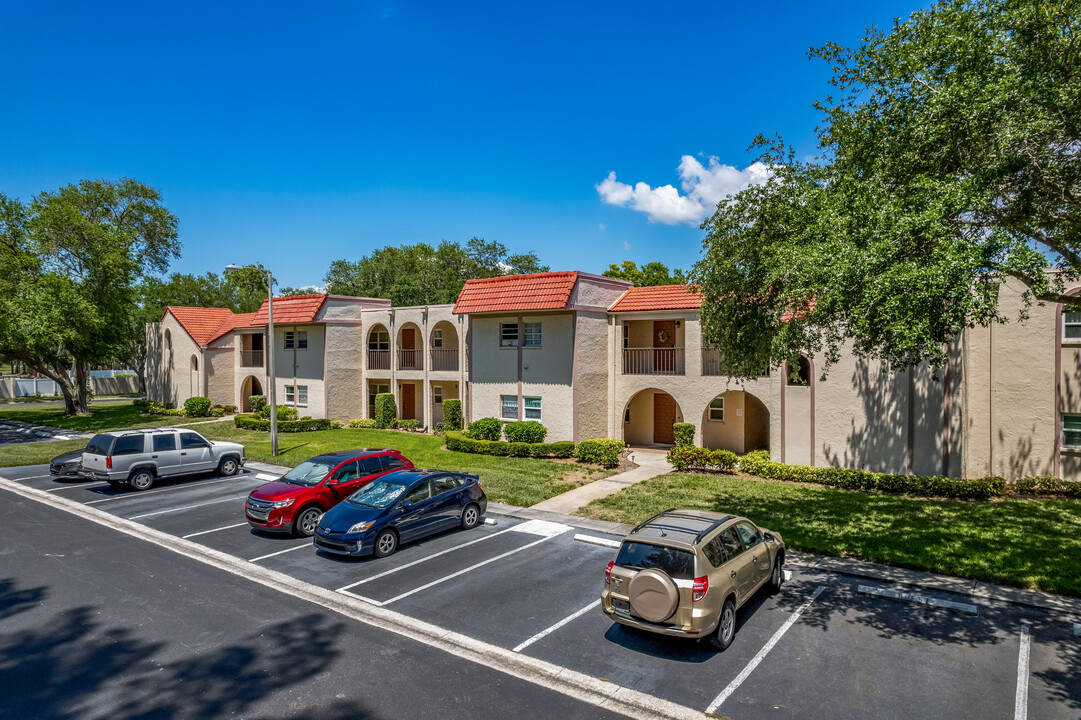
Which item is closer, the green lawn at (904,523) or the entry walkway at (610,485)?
the green lawn at (904,523)

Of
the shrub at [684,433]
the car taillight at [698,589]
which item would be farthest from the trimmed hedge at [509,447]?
the car taillight at [698,589]

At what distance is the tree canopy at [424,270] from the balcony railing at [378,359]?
79.2 feet

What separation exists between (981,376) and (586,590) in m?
14.6

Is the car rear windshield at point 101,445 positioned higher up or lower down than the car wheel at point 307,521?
higher up

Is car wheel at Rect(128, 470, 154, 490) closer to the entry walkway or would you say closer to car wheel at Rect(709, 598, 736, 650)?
the entry walkway

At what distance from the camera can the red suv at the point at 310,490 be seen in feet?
43.8

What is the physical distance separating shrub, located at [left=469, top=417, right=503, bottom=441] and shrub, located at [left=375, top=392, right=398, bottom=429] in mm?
7263

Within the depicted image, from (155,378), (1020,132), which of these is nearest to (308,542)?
(1020,132)

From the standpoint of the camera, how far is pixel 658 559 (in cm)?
815

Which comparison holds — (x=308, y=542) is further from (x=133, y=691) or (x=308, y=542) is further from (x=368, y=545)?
(x=133, y=691)

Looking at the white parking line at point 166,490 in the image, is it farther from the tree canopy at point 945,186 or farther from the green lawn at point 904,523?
the tree canopy at point 945,186

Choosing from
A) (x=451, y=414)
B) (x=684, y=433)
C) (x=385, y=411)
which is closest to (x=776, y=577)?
(x=684, y=433)

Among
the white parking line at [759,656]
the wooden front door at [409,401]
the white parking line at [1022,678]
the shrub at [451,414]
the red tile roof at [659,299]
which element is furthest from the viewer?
the wooden front door at [409,401]

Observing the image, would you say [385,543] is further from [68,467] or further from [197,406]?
[197,406]
